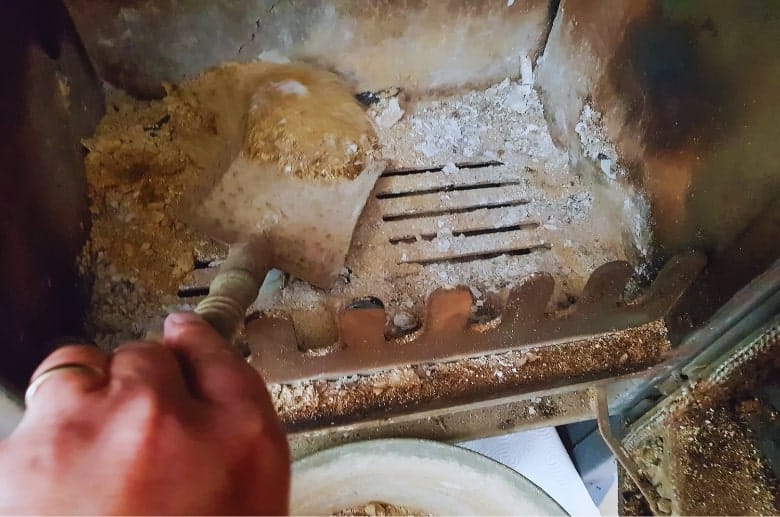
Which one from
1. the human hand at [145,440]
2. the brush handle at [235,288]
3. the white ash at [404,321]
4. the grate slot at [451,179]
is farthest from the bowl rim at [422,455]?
the human hand at [145,440]

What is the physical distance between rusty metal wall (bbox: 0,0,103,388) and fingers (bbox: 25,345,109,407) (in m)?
0.29

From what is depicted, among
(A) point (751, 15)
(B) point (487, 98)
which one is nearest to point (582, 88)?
(B) point (487, 98)

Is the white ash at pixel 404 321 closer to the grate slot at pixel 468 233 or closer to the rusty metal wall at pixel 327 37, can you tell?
the grate slot at pixel 468 233

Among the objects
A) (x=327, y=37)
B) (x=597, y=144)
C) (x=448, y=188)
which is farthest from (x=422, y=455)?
(x=327, y=37)

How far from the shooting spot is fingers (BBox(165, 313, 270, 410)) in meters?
0.36

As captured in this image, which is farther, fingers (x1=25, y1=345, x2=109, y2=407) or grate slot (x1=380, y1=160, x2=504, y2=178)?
grate slot (x1=380, y1=160, x2=504, y2=178)

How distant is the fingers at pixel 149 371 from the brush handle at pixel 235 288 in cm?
10

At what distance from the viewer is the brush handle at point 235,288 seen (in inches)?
19.5

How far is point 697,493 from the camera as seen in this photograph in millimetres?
777

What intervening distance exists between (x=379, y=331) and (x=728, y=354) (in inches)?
16.9

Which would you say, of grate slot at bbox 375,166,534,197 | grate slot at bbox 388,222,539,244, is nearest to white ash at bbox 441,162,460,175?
grate slot at bbox 375,166,534,197

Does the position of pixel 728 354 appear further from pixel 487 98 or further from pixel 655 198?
pixel 487 98

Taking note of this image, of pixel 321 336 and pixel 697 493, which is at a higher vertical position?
pixel 321 336

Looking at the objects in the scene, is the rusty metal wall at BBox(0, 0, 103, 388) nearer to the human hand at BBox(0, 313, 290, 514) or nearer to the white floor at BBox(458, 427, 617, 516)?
the human hand at BBox(0, 313, 290, 514)
